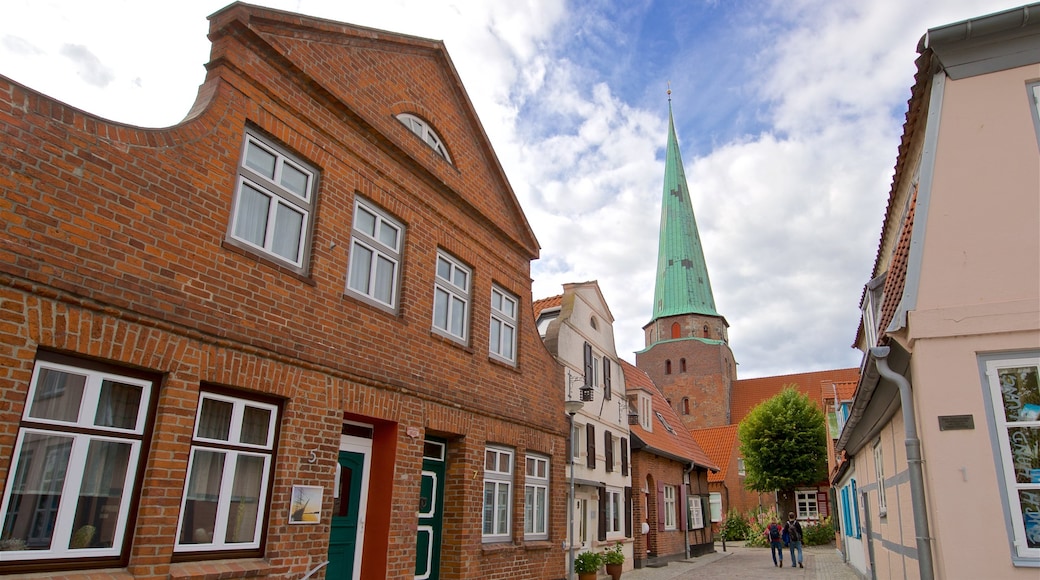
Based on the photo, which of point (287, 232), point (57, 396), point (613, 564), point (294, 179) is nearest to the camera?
point (57, 396)

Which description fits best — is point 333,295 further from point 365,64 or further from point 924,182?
point 924,182

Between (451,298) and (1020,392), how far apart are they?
6985 mm

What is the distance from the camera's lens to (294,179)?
24.7 ft

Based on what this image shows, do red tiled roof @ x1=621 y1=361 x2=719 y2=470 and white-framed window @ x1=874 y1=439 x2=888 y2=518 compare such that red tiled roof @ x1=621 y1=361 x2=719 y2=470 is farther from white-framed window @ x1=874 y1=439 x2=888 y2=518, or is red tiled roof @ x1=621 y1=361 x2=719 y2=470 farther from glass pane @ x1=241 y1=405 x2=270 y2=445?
glass pane @ x1=241 y1=405 x2=270 y2=445

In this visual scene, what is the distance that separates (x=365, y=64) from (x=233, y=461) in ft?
17.5

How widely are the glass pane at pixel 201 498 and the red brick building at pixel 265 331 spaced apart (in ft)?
0.06

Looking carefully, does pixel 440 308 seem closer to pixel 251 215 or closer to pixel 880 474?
pixel 251 215

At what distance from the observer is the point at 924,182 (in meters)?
6.47

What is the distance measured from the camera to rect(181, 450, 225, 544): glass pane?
5.94m

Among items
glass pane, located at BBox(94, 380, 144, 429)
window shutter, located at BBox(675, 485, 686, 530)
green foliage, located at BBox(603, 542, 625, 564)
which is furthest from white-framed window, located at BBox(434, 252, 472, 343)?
window shutter, located at BBox(675, 485, 686, 530)

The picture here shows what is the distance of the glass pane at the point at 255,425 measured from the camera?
655 cm

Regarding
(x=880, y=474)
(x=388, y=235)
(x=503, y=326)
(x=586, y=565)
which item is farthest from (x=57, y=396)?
(x=586, y=565)

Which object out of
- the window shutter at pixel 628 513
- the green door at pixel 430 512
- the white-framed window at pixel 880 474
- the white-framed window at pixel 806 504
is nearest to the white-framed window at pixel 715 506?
the white-framed window at pixel 806 504

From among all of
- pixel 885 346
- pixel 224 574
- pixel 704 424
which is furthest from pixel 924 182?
pixel 704 424
